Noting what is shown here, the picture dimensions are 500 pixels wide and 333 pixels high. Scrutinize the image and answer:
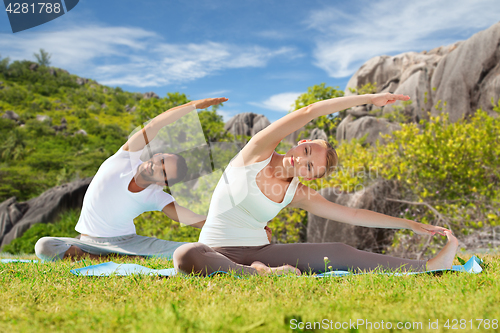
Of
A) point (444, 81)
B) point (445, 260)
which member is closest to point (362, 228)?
point (445, 260)

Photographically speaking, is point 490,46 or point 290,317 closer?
point 290,317

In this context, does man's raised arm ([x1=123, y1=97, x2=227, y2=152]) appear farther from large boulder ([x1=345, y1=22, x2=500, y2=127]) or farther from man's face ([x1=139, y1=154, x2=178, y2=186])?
large boulder ([x1=345, y1=22, x2=500, y2=127])

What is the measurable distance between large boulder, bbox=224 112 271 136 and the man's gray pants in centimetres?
2425

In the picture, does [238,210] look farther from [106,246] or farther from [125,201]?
[106,246]

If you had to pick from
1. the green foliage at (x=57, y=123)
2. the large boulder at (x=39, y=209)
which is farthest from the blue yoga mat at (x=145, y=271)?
the large boulder at (x=39, y=209)

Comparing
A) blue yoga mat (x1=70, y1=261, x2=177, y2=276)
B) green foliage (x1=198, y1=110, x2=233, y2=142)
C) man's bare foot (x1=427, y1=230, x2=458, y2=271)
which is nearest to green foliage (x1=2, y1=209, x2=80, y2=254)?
green foliage (x1=198, y1=110, x2=233, y2=142)

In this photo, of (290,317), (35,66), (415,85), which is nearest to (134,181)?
(290,317)

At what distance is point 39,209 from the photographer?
11469 millimetres

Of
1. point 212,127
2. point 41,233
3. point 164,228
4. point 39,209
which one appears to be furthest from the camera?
point 39,209

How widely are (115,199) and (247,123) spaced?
2537 centimetres

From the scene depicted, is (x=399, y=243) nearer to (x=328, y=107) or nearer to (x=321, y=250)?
(x=321, y=250)

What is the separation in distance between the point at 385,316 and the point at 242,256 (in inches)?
53.7

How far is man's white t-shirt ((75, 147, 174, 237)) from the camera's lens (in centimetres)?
400

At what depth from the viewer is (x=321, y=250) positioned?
2812 mm
